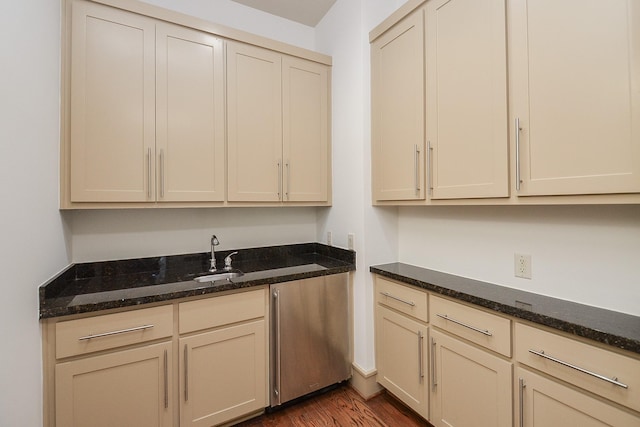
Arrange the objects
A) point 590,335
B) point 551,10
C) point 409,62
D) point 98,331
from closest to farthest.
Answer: point 590,335 < point 551,10 < point 98,331 < point 409,62

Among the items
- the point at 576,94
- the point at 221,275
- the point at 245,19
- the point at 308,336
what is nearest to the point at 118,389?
the point at 221,275

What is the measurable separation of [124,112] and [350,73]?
5.00ft

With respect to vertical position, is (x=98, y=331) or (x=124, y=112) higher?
(x=124, y=112)

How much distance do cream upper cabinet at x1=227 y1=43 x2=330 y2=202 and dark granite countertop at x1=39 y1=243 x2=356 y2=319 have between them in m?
0.51

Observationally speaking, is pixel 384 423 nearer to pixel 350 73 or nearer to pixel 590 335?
pixel 590 335

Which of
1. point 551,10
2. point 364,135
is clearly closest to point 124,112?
point 364,135

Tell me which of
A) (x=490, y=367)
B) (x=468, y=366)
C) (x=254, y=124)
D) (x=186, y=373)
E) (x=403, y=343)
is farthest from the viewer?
(x=254, y=124)

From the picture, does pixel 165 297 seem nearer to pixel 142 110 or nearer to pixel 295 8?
pixel 142 110

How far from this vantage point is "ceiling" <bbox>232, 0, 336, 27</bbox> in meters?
2.28

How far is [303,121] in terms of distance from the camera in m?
2.25

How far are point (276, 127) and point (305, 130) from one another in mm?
244

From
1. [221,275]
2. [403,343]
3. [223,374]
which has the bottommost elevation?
[223,374]

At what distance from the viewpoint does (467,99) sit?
1.49 metres

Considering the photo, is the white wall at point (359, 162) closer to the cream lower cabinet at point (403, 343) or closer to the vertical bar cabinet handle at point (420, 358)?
the cream lower cabinet at point (403, 343)
